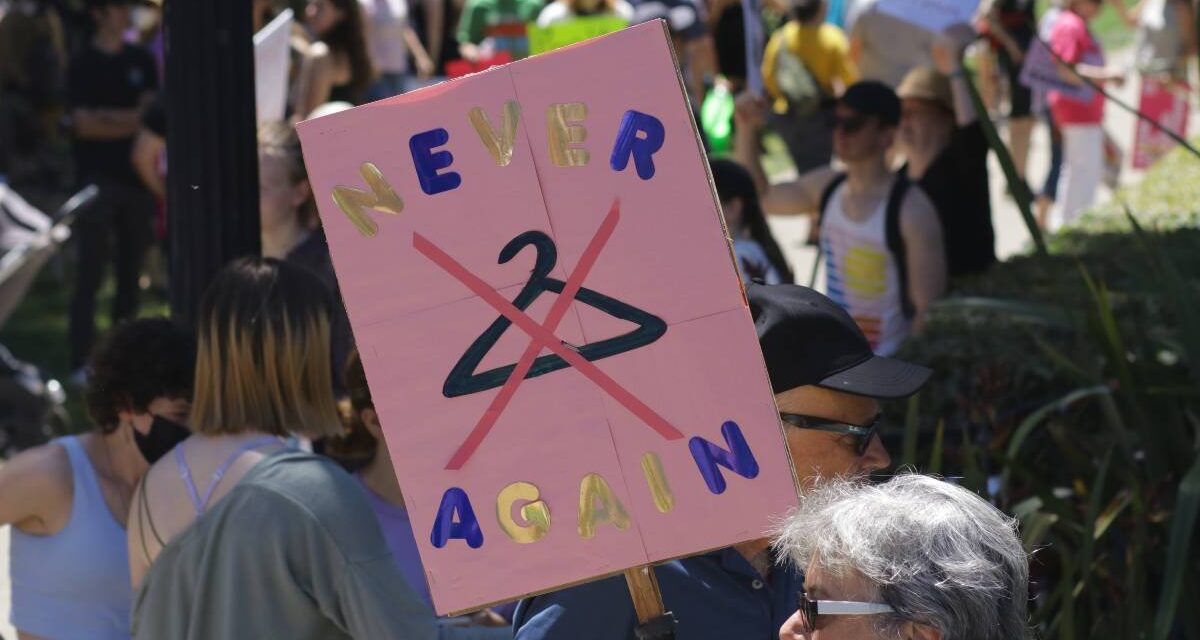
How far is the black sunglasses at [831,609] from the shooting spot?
1.97 meters

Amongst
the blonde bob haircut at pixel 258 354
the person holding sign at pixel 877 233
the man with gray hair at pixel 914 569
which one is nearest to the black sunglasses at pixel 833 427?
the man with gray hair at pixel 914 569

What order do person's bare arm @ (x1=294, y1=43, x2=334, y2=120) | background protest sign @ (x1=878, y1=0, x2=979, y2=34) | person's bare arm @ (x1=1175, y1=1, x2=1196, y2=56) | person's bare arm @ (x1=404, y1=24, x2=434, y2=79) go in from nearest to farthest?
background protest sign @ (x1=878, y1=0, x2=979, y2=34)
person's bare arm @ (x1=294, y1=43, x2=334, y2=120)
person's bare arm @ (x1=1175, y1=1, x2=1196, y2=56)
person's bare arm @ (x1=404, y1=24, x2=434, y2=79)

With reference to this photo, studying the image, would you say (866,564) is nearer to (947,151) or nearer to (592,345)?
(592,345)

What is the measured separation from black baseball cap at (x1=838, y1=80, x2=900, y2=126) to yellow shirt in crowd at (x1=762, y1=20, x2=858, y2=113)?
347 cm

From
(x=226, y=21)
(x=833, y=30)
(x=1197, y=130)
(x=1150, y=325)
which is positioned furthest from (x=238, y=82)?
(x=1197, y=130)

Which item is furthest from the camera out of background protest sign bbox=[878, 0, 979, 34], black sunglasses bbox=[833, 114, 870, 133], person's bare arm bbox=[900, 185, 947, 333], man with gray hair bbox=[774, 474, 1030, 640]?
background protest sign bbox=[878, 0, 979, 34]

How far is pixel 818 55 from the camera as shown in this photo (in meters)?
9.27

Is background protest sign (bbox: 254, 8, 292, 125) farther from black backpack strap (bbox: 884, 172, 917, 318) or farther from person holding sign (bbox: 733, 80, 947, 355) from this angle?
black backpack strap (bbox: 884, 172, 917, 318)

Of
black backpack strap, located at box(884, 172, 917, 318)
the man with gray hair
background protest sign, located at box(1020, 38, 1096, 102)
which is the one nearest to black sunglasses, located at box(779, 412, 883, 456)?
the man with gray hair

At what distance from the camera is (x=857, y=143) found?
18.2ft

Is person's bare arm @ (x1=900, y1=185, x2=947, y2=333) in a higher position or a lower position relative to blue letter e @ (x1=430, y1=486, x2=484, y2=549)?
lower

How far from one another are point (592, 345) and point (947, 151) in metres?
4.22

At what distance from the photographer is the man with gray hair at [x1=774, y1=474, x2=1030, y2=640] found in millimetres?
1957

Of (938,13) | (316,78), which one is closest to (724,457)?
(938,13)
